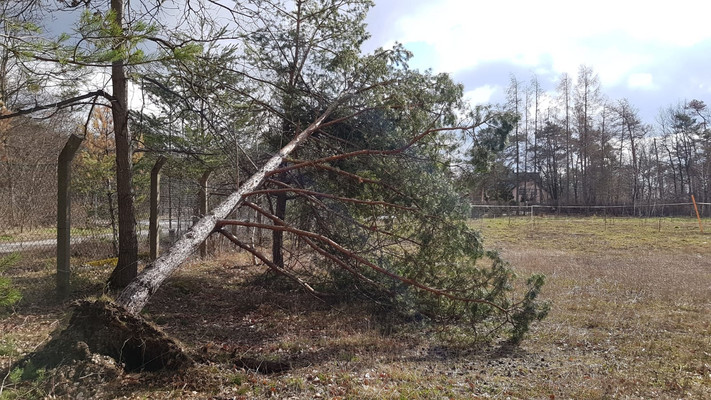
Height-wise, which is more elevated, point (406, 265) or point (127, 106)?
point (127, 106)

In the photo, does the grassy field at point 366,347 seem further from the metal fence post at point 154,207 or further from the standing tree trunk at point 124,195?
the metal fence post at point 154,207

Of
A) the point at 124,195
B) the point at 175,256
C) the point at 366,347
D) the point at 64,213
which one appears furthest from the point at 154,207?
the point at 366,347

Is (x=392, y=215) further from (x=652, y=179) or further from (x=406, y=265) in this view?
(x=652, y=179)

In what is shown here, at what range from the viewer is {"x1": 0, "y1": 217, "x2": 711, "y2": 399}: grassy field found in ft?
12.5

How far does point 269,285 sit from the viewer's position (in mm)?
8047

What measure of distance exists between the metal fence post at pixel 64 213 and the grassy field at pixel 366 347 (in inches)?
11.9

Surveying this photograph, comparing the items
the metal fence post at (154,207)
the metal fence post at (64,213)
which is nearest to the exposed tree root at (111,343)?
the metal fence post at (64,213)

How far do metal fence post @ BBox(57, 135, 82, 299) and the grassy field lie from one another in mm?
303

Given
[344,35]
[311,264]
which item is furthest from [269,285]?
[344,35]

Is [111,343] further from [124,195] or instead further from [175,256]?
[124,195]

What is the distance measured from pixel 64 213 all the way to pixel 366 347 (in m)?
4.66

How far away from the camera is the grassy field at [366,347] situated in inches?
150

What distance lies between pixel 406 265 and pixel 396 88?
10.3 feet

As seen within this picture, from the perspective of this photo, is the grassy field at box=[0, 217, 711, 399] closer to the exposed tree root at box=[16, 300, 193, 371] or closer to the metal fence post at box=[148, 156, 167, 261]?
the exposed tree root at box=[16, 300, 193, 371]
